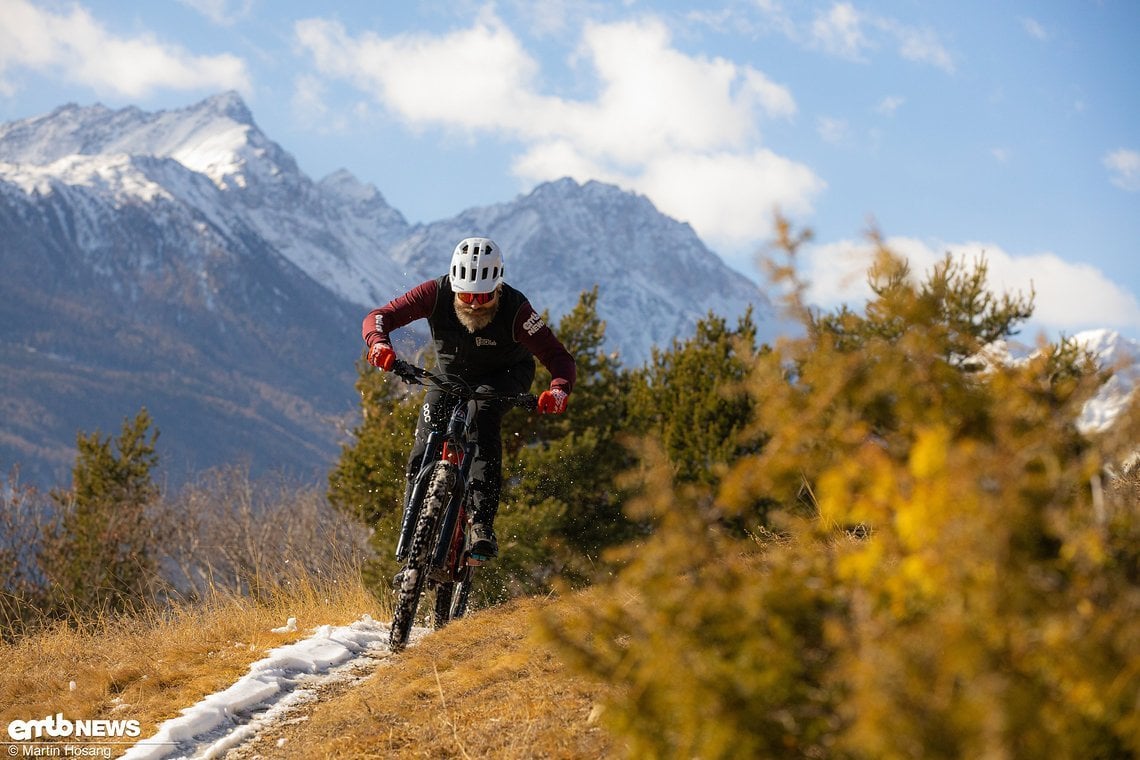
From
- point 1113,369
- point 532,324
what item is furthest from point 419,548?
point 1113,369

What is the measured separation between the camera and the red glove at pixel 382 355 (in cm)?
696

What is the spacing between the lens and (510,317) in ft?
24.1

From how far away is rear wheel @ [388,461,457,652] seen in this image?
6.98 meters

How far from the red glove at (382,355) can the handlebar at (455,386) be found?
0.18ft

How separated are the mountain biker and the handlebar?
7 cm

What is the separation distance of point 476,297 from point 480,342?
1.17 ft

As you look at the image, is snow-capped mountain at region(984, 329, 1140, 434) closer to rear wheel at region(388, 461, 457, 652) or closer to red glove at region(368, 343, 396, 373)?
rear wheel at region(388, 461, 457, 652)

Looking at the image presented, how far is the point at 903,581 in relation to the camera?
2.13m

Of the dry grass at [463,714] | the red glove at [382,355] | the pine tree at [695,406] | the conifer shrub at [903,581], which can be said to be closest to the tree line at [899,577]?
the conifer shrub at [903,581]

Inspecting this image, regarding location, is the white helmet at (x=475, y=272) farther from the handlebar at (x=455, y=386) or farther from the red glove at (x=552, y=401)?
the red glove at (x=552, y=401)

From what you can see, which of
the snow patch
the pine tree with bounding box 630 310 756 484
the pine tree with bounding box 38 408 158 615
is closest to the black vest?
the snow patch

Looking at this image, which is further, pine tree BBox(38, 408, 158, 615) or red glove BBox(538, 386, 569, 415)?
pine tree BBox(38, 408, 158, 615)

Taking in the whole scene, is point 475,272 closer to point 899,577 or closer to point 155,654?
point 155,654

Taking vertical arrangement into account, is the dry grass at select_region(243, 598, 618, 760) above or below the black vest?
below
